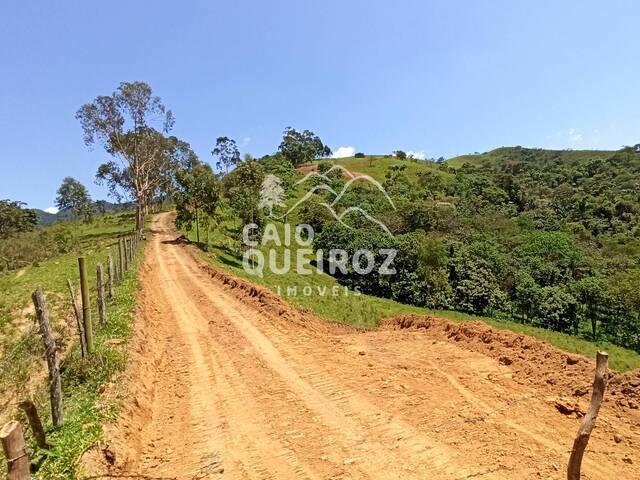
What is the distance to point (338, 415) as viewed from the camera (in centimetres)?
833

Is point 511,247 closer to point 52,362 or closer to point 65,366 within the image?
point 65,366

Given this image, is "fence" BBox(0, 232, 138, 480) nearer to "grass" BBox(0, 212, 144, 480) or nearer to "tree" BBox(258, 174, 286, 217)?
"grass" BBox(0, 212, 144, 480)

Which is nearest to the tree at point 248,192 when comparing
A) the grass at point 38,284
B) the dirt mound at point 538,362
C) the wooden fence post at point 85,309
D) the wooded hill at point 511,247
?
the grass at point 38,284

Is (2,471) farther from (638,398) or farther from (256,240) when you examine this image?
(256,240)

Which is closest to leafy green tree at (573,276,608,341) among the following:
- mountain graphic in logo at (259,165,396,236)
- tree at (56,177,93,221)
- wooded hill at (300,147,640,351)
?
wooded hill at (300,147,640,351)

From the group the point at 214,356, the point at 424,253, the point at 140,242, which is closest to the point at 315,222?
the point at 424,253

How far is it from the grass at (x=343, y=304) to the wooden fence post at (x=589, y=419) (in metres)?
13.5

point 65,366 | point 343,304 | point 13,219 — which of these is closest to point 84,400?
point 65,366

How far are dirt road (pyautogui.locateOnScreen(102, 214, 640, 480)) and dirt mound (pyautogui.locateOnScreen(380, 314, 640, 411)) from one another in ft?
1.27

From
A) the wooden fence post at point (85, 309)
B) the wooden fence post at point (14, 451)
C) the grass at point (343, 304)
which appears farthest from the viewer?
the grass at point (343, 304)

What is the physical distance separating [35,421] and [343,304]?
704 inches

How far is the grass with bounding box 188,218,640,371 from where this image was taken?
20.6 meters

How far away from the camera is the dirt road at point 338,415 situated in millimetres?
6719

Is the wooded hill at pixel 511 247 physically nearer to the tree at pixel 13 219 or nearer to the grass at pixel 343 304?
the grass at pixel 343 304
